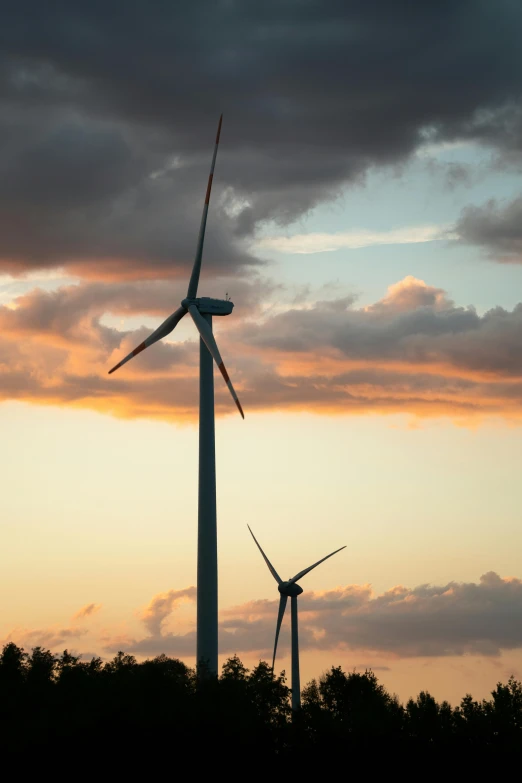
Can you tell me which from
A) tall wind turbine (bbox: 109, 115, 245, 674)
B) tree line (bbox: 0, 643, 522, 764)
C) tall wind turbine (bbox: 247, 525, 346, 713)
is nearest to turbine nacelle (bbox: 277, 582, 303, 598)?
tall wind turbine (bbox: 247, 525, 346, 713)

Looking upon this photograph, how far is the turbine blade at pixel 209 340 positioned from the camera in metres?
125

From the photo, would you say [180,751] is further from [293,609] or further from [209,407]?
[293,609]

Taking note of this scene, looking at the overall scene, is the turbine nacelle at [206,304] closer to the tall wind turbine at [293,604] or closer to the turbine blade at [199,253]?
the turbine blade at [199,253]

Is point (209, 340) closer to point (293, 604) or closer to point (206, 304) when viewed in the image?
point (206, 304)

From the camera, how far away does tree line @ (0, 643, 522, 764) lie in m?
119

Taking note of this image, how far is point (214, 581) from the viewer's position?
128750 millimetres

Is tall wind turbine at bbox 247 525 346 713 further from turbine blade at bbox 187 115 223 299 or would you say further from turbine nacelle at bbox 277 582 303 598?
turbine blade at bbox 187 115 223 299

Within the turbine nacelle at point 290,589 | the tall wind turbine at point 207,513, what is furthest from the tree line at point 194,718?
the turbine nacelle at point 290,589

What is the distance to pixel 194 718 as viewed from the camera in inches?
4852

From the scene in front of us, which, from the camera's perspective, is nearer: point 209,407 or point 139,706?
point 139,706

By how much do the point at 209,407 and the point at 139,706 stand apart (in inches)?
1232

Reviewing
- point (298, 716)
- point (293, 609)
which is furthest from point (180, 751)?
point (293, 609)

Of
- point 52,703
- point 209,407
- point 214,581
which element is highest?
point 209,407

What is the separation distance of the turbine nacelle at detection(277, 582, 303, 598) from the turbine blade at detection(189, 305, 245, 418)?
53.1m
